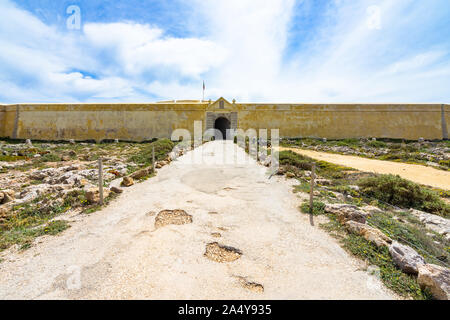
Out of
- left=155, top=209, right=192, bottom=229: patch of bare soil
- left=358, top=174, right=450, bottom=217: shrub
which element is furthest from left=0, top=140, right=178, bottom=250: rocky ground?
left=358, top=174, right=450, bottom=217: shrub

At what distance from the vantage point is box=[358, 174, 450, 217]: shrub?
208 inches

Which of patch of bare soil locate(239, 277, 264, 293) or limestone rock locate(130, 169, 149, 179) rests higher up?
limestone rock locate(130, 169, 149, 179)

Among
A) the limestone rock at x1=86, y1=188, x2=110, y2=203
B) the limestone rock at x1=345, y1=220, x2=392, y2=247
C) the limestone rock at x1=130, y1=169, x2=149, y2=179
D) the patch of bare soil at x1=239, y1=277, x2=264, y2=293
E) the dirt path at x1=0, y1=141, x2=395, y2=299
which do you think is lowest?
the patch of bare soil at x1=239, y1=277, x2=264, y2=293

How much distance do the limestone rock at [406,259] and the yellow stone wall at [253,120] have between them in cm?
2017

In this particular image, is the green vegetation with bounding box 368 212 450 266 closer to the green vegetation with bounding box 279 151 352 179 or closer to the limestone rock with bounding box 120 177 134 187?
the green vegetation with bounding box 279 151 352 179

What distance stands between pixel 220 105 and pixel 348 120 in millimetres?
14912

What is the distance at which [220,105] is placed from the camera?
858 inches

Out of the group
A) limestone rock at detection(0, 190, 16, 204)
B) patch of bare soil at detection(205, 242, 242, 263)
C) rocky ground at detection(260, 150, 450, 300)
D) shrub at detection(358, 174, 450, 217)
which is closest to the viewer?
rocky ground at detection(260, 150, 450, 300)

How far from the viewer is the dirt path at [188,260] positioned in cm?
239

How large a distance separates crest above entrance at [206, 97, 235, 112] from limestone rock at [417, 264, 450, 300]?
20.7 m

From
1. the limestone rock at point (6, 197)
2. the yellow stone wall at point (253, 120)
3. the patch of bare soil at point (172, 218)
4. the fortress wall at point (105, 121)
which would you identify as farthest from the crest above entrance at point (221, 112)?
the patch of bare soil at point (172, 218)

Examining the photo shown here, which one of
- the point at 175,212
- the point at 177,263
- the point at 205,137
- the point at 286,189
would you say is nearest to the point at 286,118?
the point at 205,137

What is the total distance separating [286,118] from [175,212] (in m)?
21.1

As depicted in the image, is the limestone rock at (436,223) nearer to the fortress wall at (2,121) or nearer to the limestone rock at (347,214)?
the limestone rock at (347,214)
